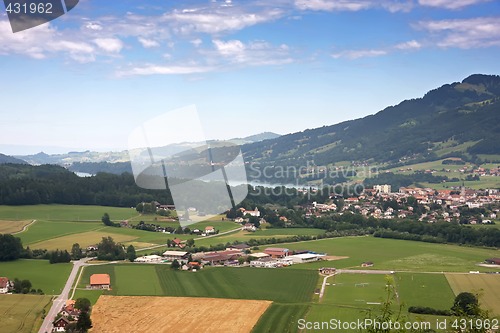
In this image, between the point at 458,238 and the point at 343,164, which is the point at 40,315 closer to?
the point at 458,238

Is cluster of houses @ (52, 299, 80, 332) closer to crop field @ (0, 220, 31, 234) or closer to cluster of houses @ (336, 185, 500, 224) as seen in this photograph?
crop field @ (0, 220, 31, 234)

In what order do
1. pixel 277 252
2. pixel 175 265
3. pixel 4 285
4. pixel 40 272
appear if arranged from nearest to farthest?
pixel 4 285 < pixel 40 272 < pixel 175 265 < pixel 277 252

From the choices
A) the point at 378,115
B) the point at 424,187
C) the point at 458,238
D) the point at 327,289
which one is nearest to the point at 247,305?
the point at 327,289

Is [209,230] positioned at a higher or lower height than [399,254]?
higher

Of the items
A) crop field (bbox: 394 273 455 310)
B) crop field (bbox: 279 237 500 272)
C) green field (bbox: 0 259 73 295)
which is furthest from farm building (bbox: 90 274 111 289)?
crop field (bbox: 394 273 455 310)

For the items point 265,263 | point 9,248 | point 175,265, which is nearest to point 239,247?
point 265,263

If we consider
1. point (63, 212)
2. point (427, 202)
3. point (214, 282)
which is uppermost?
point (63, 212)

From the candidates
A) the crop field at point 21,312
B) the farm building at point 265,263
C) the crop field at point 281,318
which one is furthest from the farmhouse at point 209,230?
the crop field at point 281,318

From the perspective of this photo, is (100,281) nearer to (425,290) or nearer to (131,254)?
(131,254)
